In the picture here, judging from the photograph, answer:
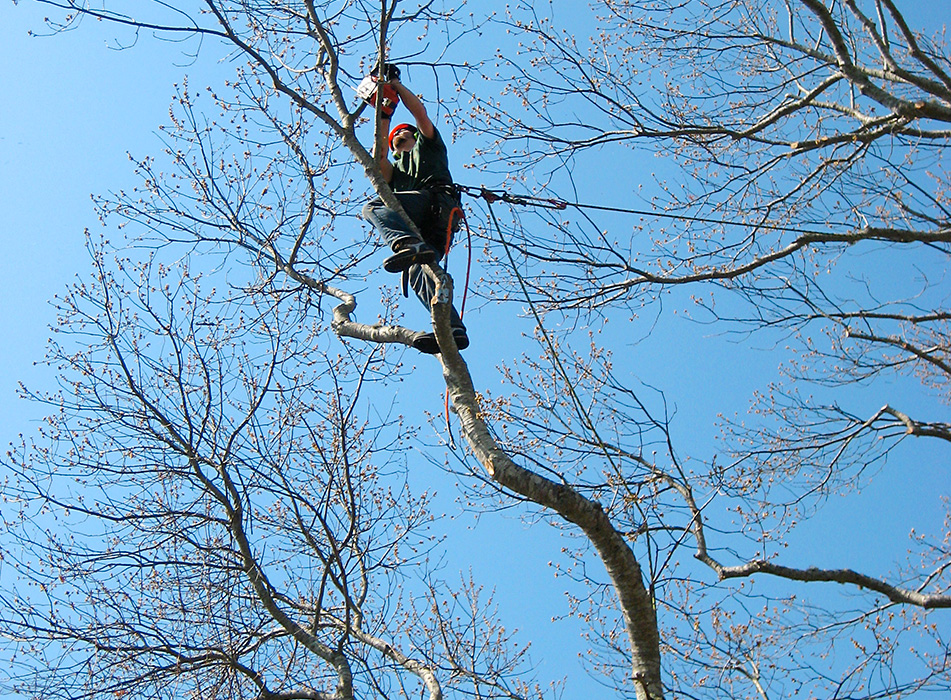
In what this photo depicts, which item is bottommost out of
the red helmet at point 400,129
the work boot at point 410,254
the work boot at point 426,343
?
the work boot at point 426,343

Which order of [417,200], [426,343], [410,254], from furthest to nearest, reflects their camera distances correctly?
[417,200]
[410,254]
[426,343]

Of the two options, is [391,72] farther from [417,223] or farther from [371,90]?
[417,223]

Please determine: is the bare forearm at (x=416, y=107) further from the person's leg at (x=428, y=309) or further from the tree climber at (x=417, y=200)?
the person's leg at (x=428, y=309)

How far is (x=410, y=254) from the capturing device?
14.2ft

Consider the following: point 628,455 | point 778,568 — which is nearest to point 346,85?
point 628,455

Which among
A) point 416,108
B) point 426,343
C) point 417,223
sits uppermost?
Result: point 416,108

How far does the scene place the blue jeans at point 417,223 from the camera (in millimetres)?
4477

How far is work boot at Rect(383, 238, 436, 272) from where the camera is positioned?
4336mm

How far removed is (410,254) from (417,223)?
2.31 ft

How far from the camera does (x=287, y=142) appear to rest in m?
5.95

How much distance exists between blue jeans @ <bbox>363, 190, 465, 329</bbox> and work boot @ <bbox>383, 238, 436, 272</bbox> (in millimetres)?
30

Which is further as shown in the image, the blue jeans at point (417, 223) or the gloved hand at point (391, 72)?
the gloved hand at point (391, 72)

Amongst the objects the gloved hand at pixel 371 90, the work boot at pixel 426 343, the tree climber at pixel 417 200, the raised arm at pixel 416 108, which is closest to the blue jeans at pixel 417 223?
the tree climber at pixel 417 200

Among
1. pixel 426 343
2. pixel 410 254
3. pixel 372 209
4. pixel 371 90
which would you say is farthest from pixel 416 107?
pixel 426 343
